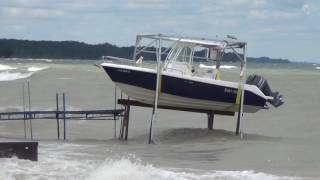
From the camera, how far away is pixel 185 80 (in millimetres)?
21609

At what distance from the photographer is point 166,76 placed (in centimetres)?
2142

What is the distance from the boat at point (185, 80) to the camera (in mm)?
21484

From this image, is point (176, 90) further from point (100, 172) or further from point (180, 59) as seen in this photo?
point (100, 172)

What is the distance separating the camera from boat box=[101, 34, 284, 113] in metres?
21.5

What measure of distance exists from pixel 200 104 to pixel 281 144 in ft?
10.5

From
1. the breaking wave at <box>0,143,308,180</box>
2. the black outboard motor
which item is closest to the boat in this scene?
the black outboard motor

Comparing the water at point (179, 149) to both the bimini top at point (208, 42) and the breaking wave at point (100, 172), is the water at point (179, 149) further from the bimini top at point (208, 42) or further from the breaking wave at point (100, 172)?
the bimini top at point (208, 42)

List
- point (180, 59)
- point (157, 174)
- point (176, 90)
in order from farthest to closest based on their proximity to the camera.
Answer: point (180, 59) → point (176, 90) → point (157, 174)

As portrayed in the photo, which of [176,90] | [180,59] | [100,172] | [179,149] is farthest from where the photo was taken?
[180,59]

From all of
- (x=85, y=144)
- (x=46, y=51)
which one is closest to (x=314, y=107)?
(x=85, y=144)

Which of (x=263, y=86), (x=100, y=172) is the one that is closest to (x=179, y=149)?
(x=263, y=86)

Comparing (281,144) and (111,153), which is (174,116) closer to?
(281,144)

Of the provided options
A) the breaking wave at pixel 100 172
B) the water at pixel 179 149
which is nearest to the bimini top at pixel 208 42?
the water at pixel 179 149

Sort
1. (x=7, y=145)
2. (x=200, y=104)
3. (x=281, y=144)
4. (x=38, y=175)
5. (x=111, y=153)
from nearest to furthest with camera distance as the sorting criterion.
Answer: (x=38, y=175) → (x=7, y=145) → (x=111, y=153) → (x=281, y=144) → (x=200, y=104)
